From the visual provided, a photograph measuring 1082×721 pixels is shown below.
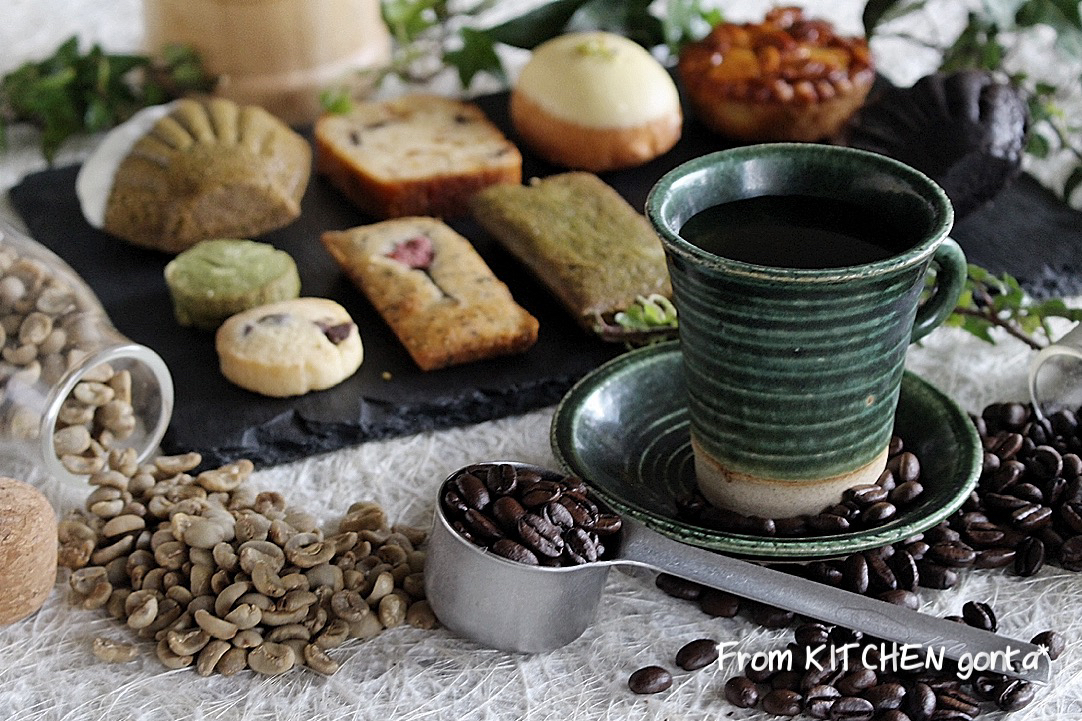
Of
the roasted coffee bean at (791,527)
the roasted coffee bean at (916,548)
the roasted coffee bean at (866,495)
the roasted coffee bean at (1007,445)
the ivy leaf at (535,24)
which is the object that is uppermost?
the ivy leaf at (535,24)

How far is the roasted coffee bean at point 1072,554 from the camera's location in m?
1.63

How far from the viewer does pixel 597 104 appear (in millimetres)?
2600

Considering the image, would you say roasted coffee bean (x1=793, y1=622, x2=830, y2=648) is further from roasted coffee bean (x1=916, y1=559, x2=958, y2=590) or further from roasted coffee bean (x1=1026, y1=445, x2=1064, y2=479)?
roasted coffee bean (x1=1026, y1=445, x2=1064, y2=479)

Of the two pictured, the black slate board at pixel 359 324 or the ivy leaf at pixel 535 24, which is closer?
the black slate board at pixel 359 324

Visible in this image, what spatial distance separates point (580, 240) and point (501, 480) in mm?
839

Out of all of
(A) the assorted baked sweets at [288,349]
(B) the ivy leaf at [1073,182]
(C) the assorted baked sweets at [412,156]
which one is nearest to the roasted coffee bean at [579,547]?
(A) the assorted baked sweets at [288,349]

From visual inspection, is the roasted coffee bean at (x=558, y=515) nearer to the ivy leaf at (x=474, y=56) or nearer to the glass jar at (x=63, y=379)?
the glass jar at (x=63, y=379)

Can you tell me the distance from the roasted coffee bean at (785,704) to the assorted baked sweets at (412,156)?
4.55ft

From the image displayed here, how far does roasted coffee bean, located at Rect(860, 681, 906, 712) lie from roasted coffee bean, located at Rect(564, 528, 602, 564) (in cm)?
34

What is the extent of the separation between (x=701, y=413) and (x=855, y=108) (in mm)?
1282

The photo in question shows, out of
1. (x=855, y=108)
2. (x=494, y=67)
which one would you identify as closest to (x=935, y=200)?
(x=855, y=108)

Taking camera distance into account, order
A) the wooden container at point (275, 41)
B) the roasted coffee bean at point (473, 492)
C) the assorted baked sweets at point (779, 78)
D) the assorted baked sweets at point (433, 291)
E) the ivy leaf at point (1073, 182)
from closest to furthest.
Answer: the roasted coffee bean at point (473, 492) → the assorted baked sweets at point (433, 291) → the ivy leaf at point (1073, 182) → the assorted baked sweets at point (779, 78) → the wooden container at point (275, 41)

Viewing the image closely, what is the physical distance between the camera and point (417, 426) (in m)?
2.01

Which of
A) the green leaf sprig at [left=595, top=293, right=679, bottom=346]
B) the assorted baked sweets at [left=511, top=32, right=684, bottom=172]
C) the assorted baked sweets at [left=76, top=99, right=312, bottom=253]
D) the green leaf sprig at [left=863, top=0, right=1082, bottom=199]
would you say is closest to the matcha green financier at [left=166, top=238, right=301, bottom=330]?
the assorted baked sweets at [left=76, top=99, right=312, bottom=253]
